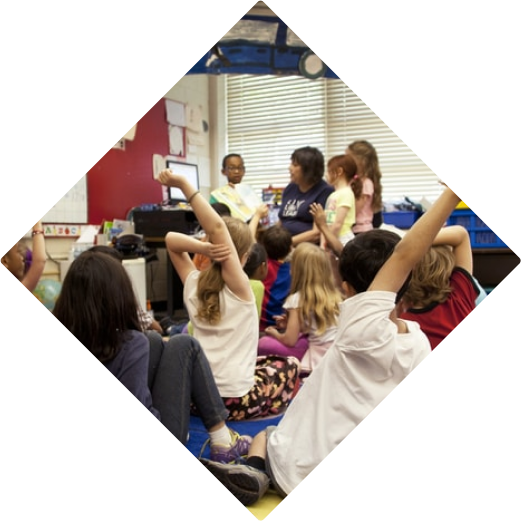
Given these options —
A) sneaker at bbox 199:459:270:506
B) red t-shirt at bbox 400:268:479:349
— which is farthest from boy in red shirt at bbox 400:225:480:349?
sneaker at bbox 199:459:270:506

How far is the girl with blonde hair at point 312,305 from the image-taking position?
2.19 meters

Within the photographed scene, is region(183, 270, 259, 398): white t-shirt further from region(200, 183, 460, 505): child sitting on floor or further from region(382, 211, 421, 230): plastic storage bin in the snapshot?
region(382, 211, 421, 230): plastic storage bin

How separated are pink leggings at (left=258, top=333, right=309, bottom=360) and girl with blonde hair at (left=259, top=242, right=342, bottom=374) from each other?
2 centimetres

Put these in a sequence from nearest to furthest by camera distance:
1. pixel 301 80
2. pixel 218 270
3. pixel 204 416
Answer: pixel 204 416, pixel 218 270, pixel 301 80

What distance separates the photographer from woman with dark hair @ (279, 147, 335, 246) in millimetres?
3156

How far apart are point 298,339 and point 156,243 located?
6.83 ft

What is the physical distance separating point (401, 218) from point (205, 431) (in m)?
2.78

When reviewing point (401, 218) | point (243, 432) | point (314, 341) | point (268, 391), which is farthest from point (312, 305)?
point (401, 218)

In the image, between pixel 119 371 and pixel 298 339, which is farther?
pixel 298 339

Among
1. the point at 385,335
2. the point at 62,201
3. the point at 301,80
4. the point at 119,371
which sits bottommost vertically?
the point at 119,371

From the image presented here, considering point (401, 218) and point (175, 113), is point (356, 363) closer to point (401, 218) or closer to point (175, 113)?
point (401, 218)

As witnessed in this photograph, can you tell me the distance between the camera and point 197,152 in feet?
16.8

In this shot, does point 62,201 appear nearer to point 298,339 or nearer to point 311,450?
point 298,339

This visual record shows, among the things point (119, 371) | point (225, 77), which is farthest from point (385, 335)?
point (225, 77)
